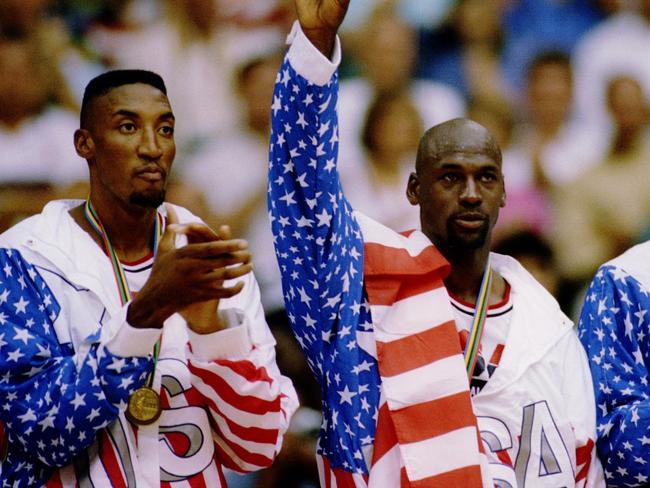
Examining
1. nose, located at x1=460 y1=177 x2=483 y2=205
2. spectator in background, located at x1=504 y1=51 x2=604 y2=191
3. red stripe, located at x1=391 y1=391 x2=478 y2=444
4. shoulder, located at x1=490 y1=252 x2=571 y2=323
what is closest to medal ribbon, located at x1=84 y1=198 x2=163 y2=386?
red stripe, located at x1=391 y1=391 x2=478 y2=444

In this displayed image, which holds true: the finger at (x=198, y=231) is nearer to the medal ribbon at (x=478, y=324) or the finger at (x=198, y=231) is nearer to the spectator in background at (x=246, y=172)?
the medal ribbon at (x=478, y=324)

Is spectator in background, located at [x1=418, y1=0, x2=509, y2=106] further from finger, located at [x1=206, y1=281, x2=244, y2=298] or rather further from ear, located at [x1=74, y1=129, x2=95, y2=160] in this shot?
finger, located at [x1=206, y1=281, x2=244, y2=298]

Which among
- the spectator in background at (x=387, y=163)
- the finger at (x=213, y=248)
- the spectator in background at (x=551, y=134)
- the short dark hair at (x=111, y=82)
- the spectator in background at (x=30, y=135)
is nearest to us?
the finger at (x=213, y=248)

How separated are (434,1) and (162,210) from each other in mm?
2089

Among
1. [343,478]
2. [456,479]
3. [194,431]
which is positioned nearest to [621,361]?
[456,479]

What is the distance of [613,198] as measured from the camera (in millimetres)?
5223

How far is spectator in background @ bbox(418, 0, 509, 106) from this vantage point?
5.03 m

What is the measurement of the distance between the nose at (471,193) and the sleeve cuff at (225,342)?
0.76 metres

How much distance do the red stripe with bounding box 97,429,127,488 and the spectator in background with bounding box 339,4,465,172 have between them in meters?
2.23

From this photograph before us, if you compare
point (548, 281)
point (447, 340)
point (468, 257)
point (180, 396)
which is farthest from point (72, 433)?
point (548, 281)

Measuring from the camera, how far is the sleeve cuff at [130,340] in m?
2.76

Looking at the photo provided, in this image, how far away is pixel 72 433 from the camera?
2.78 metres

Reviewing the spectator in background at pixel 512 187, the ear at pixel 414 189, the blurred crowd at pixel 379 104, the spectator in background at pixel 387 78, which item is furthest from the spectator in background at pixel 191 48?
the ear at pixel 414 189

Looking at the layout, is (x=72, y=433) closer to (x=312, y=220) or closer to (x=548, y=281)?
(x=312, y=220)
